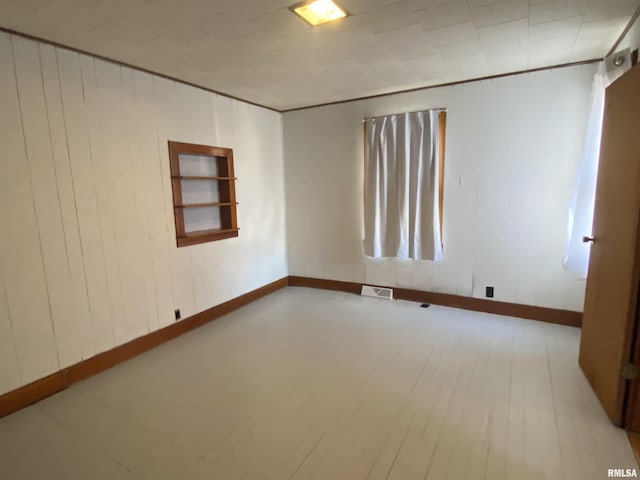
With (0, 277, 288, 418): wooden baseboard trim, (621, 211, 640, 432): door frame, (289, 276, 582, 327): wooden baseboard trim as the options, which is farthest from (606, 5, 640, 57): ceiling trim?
(0, 277, 288, 418): wooden baseboard trim

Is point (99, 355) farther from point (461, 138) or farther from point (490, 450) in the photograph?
point (461, 138)

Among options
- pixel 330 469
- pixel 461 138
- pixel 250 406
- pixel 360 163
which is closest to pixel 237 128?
pixel 360 163

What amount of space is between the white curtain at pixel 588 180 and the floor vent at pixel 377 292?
73.4 inches

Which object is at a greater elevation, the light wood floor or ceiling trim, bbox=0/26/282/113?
ceiling trim, bbox=0/26/282/113

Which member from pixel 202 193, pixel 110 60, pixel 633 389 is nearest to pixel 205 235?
pixel 202 193

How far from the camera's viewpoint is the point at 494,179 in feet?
11.0

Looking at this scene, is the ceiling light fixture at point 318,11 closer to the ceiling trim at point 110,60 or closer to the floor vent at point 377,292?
the ceiling trim at point 110,60

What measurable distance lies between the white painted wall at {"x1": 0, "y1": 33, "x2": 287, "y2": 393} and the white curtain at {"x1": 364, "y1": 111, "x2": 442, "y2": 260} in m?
1.74

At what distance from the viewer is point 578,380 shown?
2.29 metres

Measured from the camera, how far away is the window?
3.11m

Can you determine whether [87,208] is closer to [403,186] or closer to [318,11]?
[318,11]

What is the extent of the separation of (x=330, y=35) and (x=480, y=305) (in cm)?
295

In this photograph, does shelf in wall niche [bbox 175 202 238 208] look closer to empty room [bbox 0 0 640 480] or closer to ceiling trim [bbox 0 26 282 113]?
empty room [bbox 0 0 640 480]

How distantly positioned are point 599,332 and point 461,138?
2.12m
